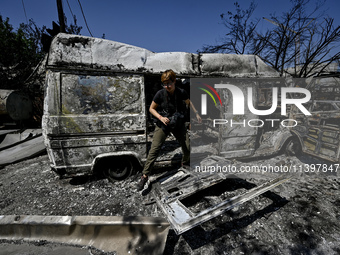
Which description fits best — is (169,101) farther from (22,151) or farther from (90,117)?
(22,151)

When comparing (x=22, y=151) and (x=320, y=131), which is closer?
(x=320, y=131)

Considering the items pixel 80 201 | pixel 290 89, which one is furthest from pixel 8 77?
pixel 290 89

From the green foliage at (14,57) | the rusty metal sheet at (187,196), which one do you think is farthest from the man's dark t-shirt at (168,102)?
the green foliage at (14,57)

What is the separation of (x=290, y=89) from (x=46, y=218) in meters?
5.43

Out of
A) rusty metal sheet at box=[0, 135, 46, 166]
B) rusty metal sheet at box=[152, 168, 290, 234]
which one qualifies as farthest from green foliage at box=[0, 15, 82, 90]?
rusty metal sheet at box=[152, 168, 290, 234]

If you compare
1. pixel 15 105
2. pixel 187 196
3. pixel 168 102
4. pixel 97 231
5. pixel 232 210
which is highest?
pixel 15 105

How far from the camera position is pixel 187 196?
7.89 feet

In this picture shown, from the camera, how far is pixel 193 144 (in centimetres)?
545

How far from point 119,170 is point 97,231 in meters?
1.45

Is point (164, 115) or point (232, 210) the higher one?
point (164, 115)

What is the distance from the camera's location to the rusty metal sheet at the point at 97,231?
181 cm

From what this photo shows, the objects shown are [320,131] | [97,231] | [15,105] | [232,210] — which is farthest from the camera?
[15,105]

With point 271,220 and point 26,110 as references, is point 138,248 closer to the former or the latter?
point 271,220

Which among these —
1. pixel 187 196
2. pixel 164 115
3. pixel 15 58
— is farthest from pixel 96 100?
pixel 15 58
